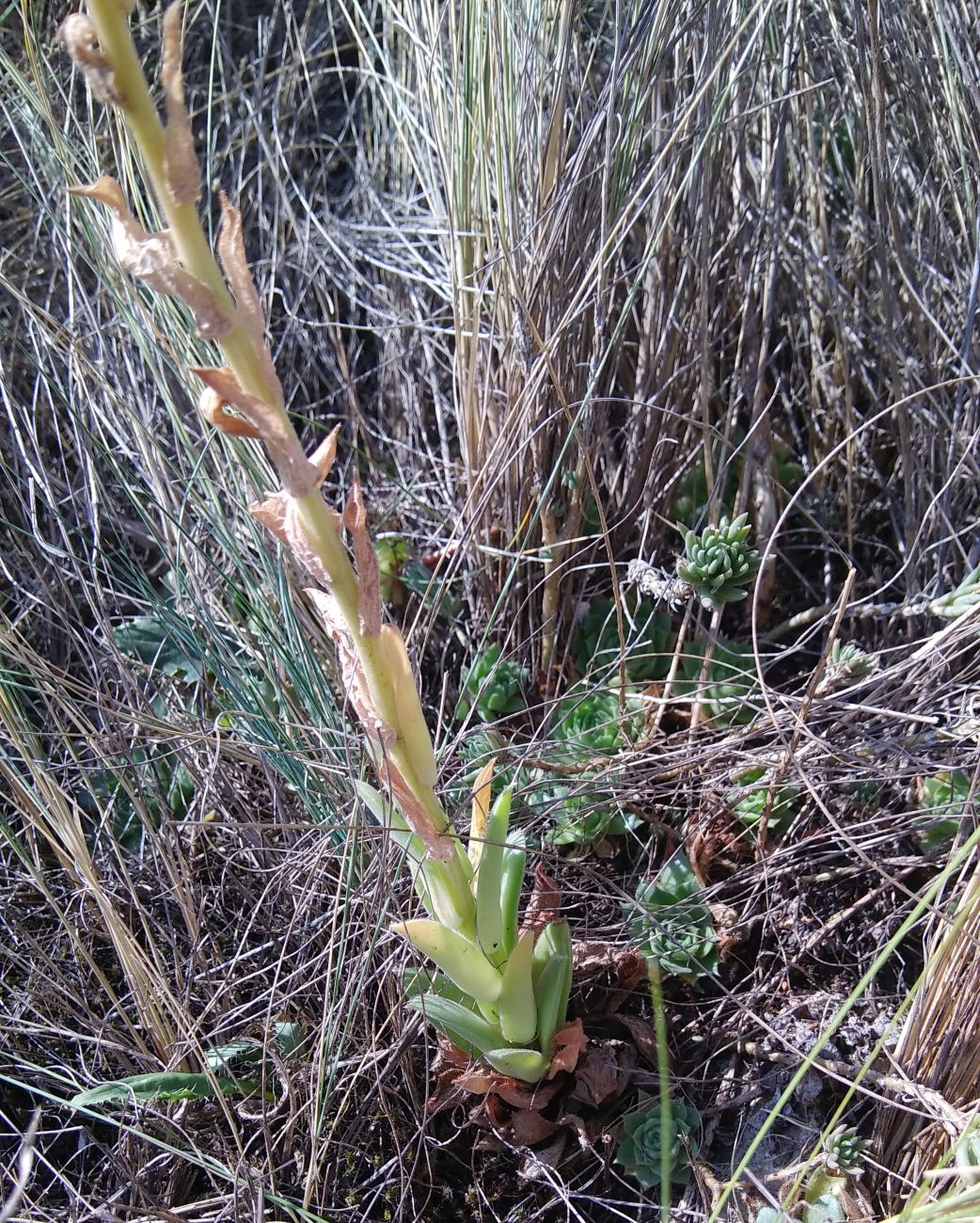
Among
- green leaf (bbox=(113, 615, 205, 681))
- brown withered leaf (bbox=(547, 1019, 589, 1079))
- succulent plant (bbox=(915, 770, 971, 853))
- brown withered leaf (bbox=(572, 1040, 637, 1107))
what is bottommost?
brown withered leaf (bbox=(572, 1040, 637, 1107))

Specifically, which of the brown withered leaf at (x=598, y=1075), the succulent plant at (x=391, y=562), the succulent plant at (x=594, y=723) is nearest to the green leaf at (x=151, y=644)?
the succulent plant at (x=391, y=562)

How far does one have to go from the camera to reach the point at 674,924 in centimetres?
116

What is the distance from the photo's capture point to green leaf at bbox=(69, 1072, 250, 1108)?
1074 millimetres

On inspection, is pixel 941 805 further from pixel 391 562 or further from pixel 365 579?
pixel 391 562

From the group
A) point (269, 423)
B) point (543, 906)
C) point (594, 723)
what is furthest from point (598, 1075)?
point (269, 423)

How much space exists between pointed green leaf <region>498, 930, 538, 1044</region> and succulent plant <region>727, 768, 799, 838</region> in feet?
1.19

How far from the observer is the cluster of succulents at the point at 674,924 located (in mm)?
1146

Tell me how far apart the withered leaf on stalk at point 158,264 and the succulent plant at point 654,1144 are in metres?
0.89

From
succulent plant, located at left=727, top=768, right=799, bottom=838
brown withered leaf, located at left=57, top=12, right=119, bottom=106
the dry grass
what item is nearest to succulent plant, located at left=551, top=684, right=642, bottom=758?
the dry grass

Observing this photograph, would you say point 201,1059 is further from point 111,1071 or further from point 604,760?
point 604,760

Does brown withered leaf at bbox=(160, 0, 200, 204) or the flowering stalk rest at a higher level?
brown withered leaf at bbox=(160, 0, 200, 204)

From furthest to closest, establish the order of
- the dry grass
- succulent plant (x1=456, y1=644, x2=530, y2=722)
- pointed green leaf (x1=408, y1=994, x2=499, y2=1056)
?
1. succulent plant (x1=456, y1=644, x2=530, y2=722)
2. the dry grass
3. pointed green leaf (x1=408, y1=994, x2=499, y2=1056)

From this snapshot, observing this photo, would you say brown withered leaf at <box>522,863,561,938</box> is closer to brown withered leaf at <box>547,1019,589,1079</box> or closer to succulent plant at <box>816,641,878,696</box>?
brown withered leaf at <box>547,1019,589,1079</box>

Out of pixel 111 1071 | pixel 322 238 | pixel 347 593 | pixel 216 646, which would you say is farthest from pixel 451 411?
pixel 111 1071
